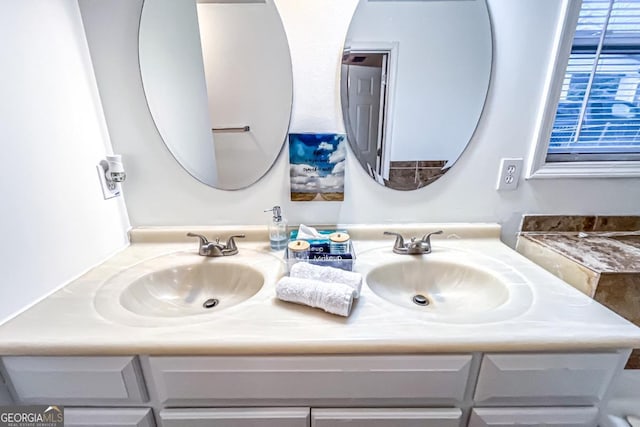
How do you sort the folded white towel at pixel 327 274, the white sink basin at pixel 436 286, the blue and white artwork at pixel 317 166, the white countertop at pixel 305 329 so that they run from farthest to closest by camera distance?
the blue and white artwork at pixel 317 166
the white sink basin at pixel 436 286
the folded white towel at pixel 327 274
the white countertop at pixel 305 329

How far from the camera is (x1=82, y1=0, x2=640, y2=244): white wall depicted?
0.87 meters

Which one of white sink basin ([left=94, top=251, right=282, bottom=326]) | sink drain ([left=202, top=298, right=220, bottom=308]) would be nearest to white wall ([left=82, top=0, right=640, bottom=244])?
white sink basin ([left=94, top=251, right=282, bottom=326])

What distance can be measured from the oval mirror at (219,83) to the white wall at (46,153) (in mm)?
197

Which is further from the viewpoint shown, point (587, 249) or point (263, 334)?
point (587, 249)

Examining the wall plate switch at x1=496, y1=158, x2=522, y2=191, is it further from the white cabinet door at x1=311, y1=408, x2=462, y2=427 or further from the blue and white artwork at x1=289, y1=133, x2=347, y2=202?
the white cabinet door at x1=311, y1=408, x2=462, y2=427

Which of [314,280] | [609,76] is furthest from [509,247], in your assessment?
[314,280]

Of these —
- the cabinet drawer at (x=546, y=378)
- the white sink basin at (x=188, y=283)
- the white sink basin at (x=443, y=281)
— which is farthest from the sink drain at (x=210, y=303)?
the cabinet drawer at (x=546, y=378)

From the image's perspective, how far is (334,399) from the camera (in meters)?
0.66

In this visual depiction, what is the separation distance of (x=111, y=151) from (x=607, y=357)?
155 centimetres

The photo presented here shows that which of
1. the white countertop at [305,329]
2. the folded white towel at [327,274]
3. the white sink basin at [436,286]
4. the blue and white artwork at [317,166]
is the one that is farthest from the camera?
the blue and white artwork at [317,166]

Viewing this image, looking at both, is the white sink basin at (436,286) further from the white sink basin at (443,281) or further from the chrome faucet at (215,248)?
the chrome faucet at (215,248)

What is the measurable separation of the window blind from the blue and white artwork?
31.0 inches

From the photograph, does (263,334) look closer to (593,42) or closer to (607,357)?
(607,357)

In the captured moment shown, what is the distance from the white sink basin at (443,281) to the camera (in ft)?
2.68
